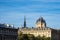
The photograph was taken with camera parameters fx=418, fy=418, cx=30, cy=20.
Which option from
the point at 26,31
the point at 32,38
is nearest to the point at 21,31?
the point at 26,31

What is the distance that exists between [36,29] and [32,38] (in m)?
18.2

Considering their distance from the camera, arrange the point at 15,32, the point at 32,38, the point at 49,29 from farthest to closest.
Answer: the point at 49,29
the point at 32,38
the point at 15,32

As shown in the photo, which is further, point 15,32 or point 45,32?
point 45,32

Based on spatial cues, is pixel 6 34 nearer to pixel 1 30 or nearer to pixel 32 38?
pixel 1 30

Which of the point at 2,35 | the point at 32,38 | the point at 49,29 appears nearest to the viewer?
the point at 2,35

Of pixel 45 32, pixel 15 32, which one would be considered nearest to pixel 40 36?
pixel 45 32

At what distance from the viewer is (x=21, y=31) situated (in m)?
196

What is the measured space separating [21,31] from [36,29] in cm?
721

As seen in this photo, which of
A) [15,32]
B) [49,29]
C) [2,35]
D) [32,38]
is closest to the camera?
[2,35]

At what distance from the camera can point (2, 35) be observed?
117 metres

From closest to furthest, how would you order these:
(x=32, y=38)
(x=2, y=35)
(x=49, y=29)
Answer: (x=2, y=35), (x=32, y=38), (x=49, y=29)

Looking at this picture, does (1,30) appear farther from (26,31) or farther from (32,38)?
(26,31)

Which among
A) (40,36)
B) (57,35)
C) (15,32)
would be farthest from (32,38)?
(15,32)

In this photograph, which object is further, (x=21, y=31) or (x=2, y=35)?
(x=21, y=31)
